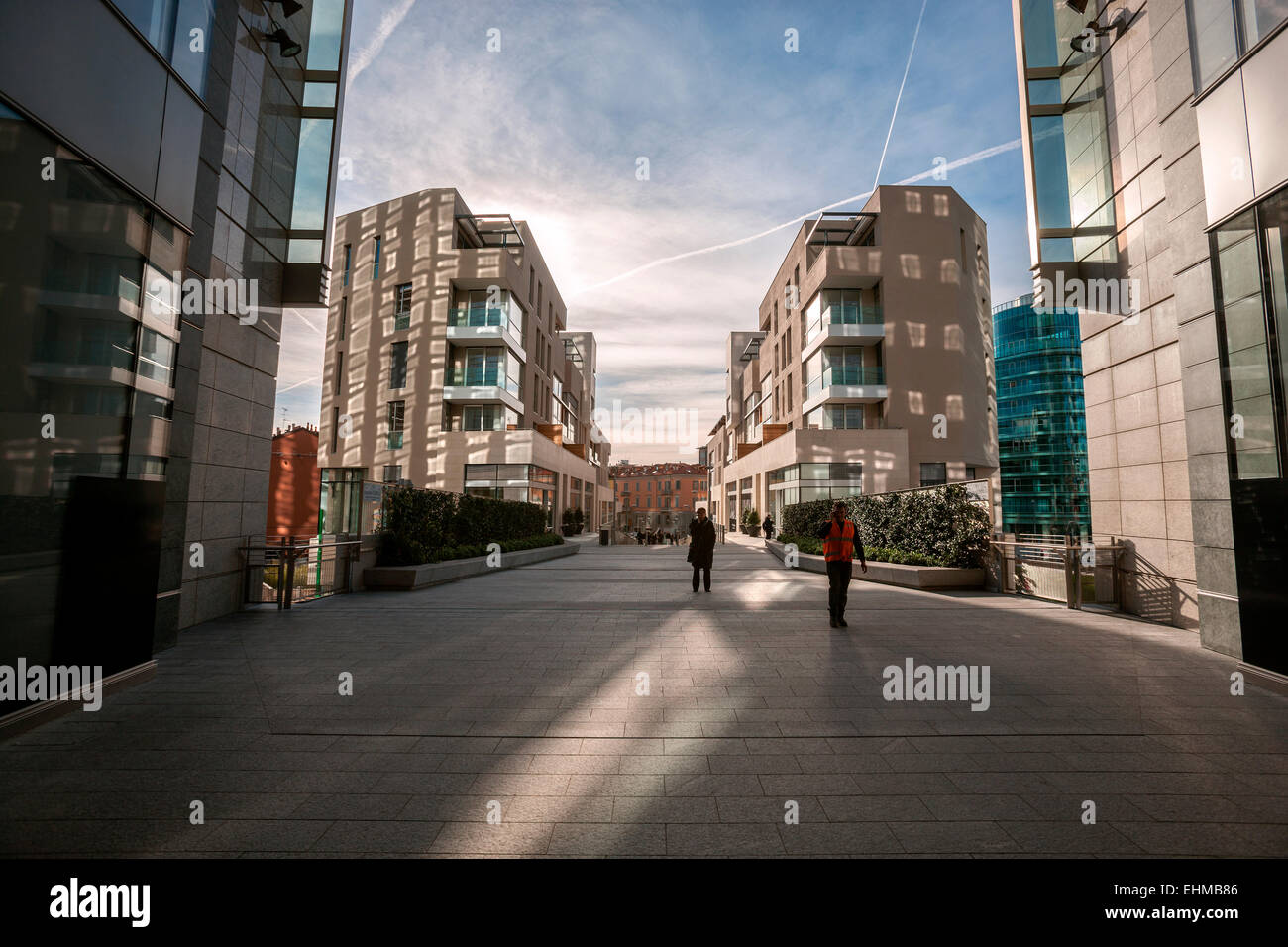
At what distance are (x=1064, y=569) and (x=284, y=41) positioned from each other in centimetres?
1590

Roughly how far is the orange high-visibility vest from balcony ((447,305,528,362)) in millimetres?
25190

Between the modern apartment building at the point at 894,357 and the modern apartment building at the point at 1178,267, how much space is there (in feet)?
59.6

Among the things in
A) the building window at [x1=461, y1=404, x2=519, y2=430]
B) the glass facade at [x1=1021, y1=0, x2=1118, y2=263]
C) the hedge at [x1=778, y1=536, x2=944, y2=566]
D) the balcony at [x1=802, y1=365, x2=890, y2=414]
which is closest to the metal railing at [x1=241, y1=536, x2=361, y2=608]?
the hedge at [x1=778, y1=536, x2=944, y2=566]

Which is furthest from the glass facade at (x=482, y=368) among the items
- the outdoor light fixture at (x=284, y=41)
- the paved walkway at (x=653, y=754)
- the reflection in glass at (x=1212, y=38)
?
the reflection in glass at (x=1212, y=38)

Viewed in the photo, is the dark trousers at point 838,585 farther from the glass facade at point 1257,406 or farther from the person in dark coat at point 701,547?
the glass facade at point 1257,406

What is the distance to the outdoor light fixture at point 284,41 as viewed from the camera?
366 inches

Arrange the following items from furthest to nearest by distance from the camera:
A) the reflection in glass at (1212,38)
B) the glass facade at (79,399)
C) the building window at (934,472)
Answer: the building window at (934,472) < the reflection in glass at (1212,38) < the glass facade at (79,399)

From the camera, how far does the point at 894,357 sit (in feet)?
100.0

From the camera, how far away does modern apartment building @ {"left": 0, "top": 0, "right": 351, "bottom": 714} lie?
179 inches

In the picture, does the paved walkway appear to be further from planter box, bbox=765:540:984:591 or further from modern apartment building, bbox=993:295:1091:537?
modern apartment building, bbox=993:295:1091:537

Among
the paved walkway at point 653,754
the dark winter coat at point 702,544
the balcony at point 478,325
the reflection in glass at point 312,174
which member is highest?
the balcony at point 478,325

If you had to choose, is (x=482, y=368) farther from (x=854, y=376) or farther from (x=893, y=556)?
(x=893, y=556)

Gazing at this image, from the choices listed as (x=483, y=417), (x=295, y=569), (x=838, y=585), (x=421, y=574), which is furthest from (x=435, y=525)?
(x=483, y=417)
